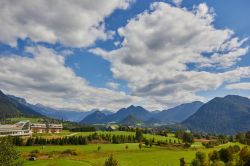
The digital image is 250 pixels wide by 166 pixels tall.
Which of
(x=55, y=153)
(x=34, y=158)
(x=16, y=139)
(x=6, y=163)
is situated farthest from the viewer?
(x=16, y=139)

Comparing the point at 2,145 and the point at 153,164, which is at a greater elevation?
the point at 2,145

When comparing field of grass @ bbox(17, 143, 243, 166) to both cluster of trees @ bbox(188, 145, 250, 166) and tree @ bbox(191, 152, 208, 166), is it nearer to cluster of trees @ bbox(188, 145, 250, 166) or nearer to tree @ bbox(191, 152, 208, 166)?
tree @ bbox(191, 152, 208, 166)

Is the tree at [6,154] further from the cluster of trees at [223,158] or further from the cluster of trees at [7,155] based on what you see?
the cluster of trees at [223,158]

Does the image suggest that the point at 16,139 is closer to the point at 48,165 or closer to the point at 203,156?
the point at 48,165

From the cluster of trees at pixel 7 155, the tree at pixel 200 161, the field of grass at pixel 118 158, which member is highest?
the cluster of trees at pixel 7 155

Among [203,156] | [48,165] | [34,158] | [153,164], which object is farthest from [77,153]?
[203,156]

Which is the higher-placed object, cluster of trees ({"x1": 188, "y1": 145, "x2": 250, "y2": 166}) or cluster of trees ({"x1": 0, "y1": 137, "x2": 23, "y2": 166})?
cluster of trees ({"x1": 0, "y1": 137, "x2": 23, "y2": 166})

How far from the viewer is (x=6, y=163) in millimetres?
65188

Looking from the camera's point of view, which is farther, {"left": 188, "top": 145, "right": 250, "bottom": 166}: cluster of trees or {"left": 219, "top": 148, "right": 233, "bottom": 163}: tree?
{"left": 219, "top": 148, "right": 233, "bottom": 163}: tree

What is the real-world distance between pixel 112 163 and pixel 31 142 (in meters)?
139

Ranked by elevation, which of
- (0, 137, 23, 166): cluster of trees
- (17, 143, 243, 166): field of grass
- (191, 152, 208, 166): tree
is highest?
(0, 137, 23, 166): cluster of trees

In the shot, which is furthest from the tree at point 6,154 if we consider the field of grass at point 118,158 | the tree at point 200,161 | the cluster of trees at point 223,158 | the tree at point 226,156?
the tree at point 226,156

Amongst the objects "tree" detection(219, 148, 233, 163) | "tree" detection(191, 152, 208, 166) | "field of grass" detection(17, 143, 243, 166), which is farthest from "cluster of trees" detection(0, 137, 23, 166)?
"tree" detection(219, 148, 233, 163)

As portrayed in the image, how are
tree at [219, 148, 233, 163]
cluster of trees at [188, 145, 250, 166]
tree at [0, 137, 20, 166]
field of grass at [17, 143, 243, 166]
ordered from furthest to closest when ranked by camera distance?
1. field of grass at [17, 143, 243, 166]
2. tree at [219, 148, 233, 163]
3. cluster of trees at [188, 145, 250, 166]
4. tree at [0, 137, 20, 166]
